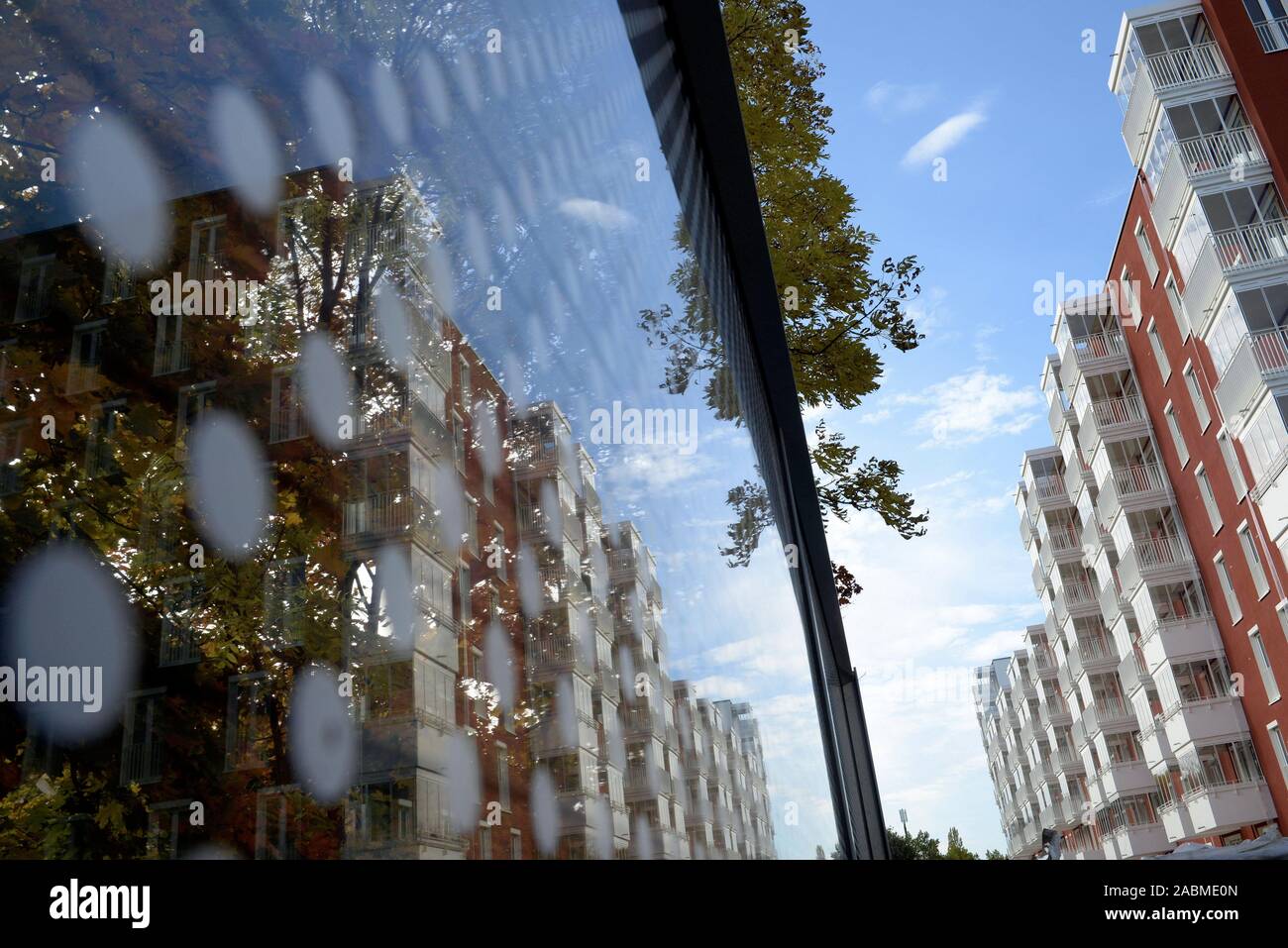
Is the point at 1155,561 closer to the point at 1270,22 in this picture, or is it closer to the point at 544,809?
the point at 1270,22

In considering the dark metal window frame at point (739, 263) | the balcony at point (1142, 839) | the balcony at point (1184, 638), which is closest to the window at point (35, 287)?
the dark metal window frame at point (739, 263)

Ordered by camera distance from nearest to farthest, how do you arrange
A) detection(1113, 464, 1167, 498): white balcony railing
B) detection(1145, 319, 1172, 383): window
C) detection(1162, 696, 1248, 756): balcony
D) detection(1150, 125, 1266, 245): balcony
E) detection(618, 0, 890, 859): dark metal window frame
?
1. detection(618, 0, 890, 859): dark metal window frame
2. detection(1150, 125, 1266, 245): balcony
3. detection(1162, 696, 1248, 756): balcony
4. detection(1145, 319, 1172, 383): window
5. detection(1113, 464, 1167, 498): white balcony railing

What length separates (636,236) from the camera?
1.30 metres

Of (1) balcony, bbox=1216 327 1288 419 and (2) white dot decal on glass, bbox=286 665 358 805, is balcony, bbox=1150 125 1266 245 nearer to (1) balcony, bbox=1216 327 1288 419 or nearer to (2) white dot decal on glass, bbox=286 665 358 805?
(1) balcony, bbox=1216 327 1288 419

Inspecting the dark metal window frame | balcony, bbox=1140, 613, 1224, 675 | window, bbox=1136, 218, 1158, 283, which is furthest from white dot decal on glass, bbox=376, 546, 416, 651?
balcony, bbox=1140, 613, 1224, 675

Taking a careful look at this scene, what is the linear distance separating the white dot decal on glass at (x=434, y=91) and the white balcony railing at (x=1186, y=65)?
19.5 metres

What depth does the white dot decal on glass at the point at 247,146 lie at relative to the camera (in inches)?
14.5

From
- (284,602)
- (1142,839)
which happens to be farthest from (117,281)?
(1142,839)

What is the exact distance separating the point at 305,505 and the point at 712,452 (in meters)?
1.58

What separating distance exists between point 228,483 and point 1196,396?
854 inches

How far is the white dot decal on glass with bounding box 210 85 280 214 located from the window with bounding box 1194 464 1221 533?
71.1 ft

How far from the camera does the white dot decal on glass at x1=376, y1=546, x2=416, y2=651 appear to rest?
418 mm

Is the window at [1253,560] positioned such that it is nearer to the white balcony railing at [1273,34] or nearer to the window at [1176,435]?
the window at [1176,435]
